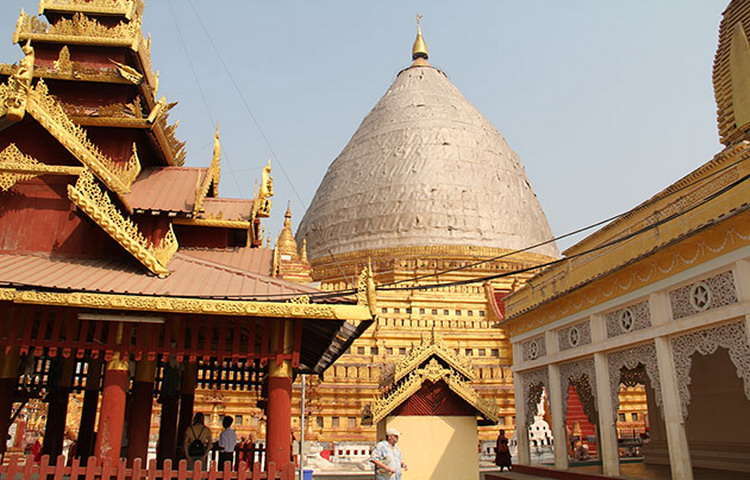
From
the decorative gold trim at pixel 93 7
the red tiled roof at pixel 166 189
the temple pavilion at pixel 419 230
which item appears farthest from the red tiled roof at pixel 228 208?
the temple pavilion at pixel 419 230

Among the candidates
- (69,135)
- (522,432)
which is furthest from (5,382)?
(522,432)

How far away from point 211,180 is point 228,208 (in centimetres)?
85

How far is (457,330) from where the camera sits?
34438 millimetres

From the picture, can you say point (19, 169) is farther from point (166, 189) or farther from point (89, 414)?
point (89, 414)

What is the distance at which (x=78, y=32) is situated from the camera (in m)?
15.0

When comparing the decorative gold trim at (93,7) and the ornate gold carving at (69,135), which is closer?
the ornate gold carving at (69,135)

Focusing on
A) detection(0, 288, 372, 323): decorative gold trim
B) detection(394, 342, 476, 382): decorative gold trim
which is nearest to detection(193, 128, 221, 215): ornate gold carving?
detection(0, 288, 372, 323): decorative gold trim

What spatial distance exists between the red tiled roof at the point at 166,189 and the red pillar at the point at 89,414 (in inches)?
156

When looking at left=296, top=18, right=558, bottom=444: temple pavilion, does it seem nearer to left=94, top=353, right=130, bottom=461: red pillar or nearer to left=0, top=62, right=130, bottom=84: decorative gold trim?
left=0, top=62, right=130, bottom=84: decorative gold trim

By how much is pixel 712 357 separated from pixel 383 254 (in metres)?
26.6

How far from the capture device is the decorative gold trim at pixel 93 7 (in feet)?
50.5

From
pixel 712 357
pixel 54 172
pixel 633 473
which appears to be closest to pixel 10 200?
pixel 54 172

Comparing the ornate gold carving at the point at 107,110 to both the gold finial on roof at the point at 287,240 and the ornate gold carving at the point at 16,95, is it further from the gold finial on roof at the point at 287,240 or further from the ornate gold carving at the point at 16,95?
the gold finial on roof at the point at 287,240

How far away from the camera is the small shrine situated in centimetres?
1539
